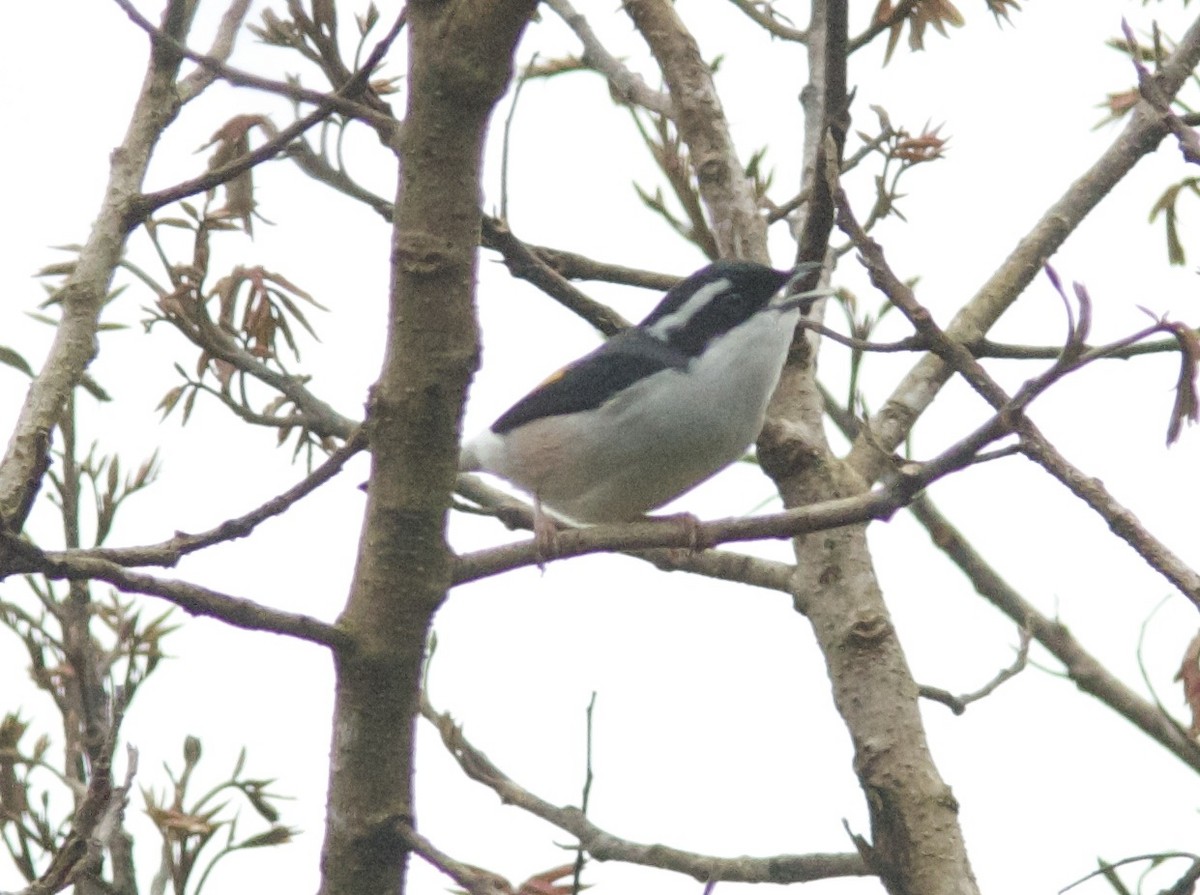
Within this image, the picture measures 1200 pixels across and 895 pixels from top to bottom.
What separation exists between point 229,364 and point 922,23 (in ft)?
8.86

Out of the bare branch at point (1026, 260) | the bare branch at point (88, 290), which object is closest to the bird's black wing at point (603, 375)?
the bare branch at point (1026, 260)

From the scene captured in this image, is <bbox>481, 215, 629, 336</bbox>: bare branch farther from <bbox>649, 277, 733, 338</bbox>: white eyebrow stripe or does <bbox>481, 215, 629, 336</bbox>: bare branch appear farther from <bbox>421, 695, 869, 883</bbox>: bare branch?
<bbox>421, 695, 869, 883</bbox>: bare branch

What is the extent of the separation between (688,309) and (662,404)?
17.9 inches

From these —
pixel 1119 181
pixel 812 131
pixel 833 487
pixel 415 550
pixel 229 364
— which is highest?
pixel 812 131

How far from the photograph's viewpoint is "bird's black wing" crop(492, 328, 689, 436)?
510 centimetres

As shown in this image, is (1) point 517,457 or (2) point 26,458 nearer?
(2) point 26,458

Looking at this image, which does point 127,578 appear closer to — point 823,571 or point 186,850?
point 186,850

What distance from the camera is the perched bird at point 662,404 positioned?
15.6 ft

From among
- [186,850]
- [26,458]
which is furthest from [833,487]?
[26,458]

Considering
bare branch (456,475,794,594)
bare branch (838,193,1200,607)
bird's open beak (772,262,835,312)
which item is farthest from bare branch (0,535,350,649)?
bird's open beak (772,262,835,312)

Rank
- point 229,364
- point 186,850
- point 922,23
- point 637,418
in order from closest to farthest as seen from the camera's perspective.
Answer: point 186,850, point 229,364, point 637,418, point 922,23

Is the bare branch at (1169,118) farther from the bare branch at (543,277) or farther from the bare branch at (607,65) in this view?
the bare branch at (607,65)

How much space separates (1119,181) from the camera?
4953mm

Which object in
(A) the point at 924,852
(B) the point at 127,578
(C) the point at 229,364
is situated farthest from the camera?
(C) the point at 229,364
